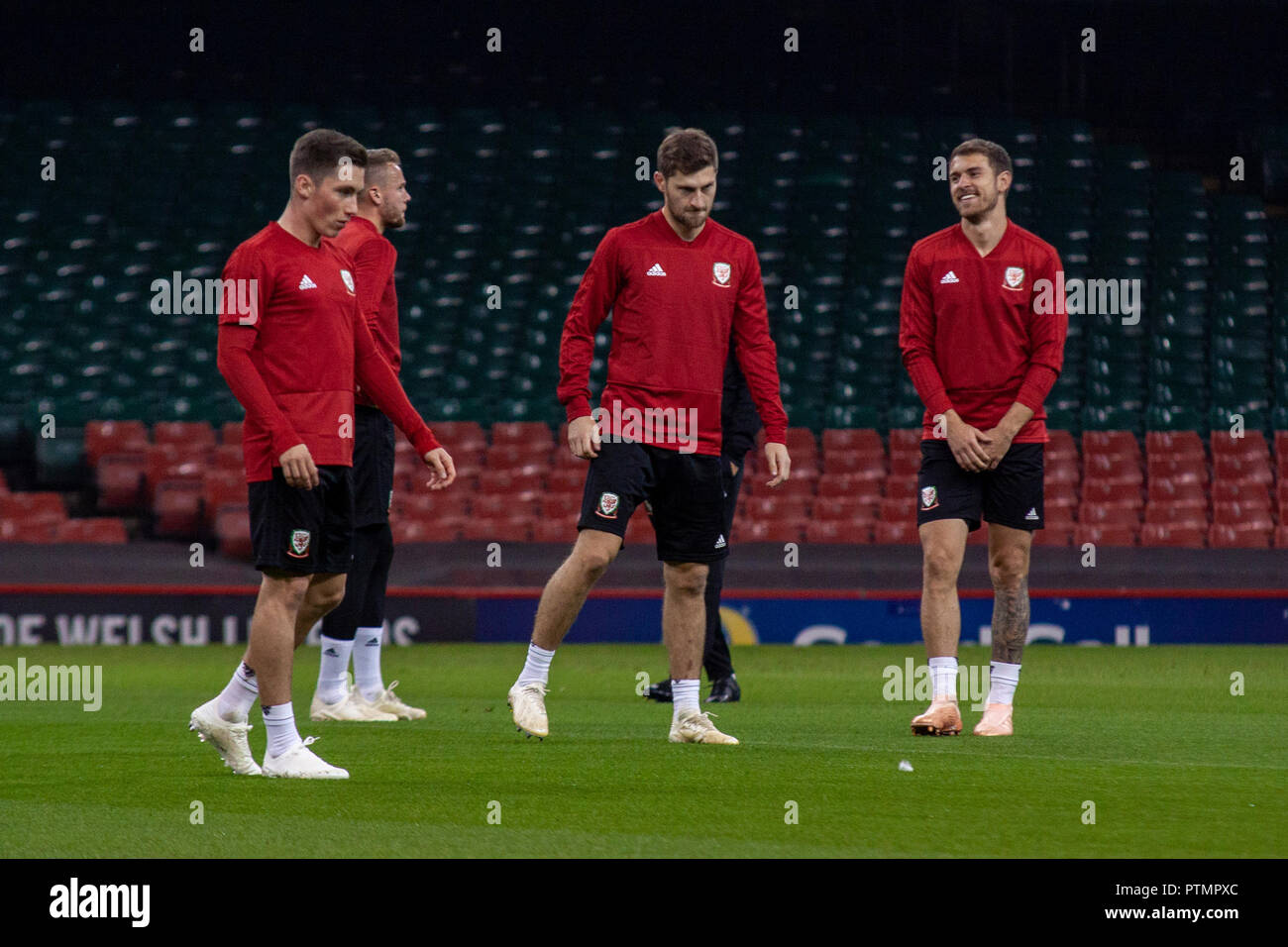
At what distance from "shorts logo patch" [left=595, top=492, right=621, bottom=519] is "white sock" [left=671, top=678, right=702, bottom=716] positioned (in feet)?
2.18

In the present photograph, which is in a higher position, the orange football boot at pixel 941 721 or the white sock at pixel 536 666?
the white sock at pixel 536 666

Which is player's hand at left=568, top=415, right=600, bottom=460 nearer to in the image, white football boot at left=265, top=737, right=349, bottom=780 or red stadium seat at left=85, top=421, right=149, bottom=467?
white football boot at left=265, top=737, right=349, bottom=780

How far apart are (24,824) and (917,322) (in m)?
3.75

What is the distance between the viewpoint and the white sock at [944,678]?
6648 millimetres

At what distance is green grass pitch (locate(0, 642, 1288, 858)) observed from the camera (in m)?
4.28

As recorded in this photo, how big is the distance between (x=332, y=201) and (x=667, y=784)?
6.63ft

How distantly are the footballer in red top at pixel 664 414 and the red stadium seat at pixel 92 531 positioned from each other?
898cm

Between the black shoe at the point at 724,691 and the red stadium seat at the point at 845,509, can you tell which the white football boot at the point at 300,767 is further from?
the red stadium seat at the point at 845,509

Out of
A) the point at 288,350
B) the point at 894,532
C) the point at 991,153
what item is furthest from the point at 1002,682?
the point at 894,532

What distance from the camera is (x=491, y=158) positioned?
19.3 m

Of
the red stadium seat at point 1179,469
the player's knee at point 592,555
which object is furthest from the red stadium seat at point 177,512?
the player's knee at point 592,555

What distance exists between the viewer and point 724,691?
8.55 m

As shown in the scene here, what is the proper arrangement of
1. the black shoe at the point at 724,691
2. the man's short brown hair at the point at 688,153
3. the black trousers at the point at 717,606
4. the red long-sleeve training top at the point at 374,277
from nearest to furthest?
the man's short brown hair at the point at 688,153, the red long-sleeve training top at the point at 374,277, the black trousers at the point at 717,606, the black shoe at the point at 724,691

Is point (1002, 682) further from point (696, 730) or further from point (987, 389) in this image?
point (696, 730)
